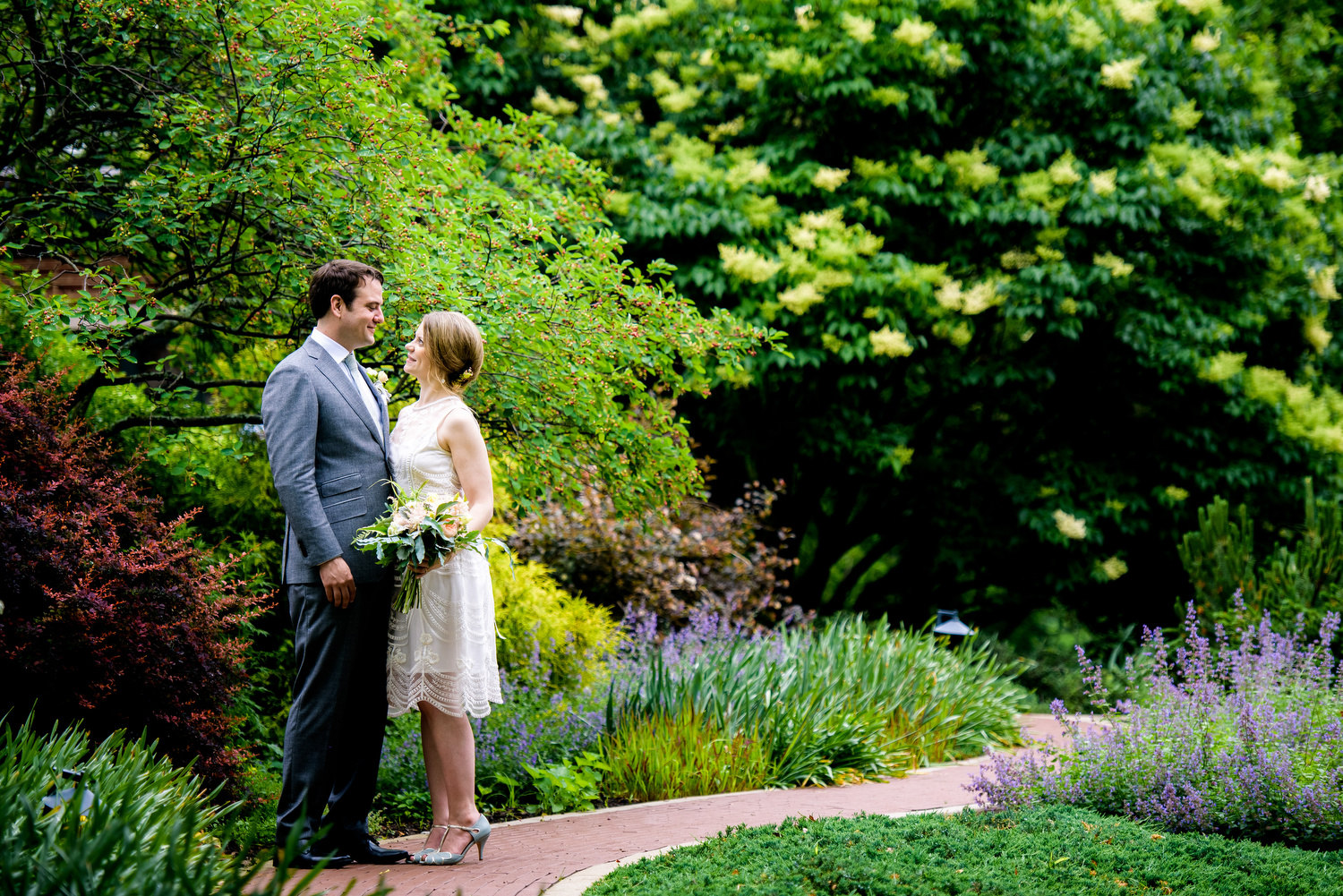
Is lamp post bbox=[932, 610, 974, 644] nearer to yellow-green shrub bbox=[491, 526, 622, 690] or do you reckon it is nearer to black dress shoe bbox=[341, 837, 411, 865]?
yellow-green shrub bbox=[491, 526, 622, 690]

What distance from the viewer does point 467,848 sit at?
12.0 ft

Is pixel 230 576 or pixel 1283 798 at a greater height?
pixel 230 576

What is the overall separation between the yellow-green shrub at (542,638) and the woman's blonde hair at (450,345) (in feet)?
7.92

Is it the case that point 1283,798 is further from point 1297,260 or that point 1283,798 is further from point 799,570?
point 1297,260

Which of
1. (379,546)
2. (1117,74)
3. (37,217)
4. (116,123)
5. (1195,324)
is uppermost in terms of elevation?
(1117,74)

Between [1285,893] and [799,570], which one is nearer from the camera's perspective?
[1285,893]

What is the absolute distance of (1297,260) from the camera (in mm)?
9570

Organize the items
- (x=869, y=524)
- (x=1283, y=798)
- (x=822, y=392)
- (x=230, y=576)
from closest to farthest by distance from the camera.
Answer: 1. (x=1283, y=798)
2. (x=230, y=576)
3. (x=822, y=392)
4. (x=869, y=524)

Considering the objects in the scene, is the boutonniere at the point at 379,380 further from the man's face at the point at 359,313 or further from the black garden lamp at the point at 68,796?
the black garden lamp at the point at 68,796

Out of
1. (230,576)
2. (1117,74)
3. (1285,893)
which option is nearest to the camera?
(1285,893)

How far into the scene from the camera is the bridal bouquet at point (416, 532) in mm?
3459

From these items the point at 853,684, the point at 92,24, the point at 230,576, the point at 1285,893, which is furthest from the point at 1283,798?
the point at 92,24

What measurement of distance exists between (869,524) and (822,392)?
1.93 m

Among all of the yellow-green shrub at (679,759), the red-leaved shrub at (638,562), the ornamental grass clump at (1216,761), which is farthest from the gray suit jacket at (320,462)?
the red-leaved shrub at (638,562)
